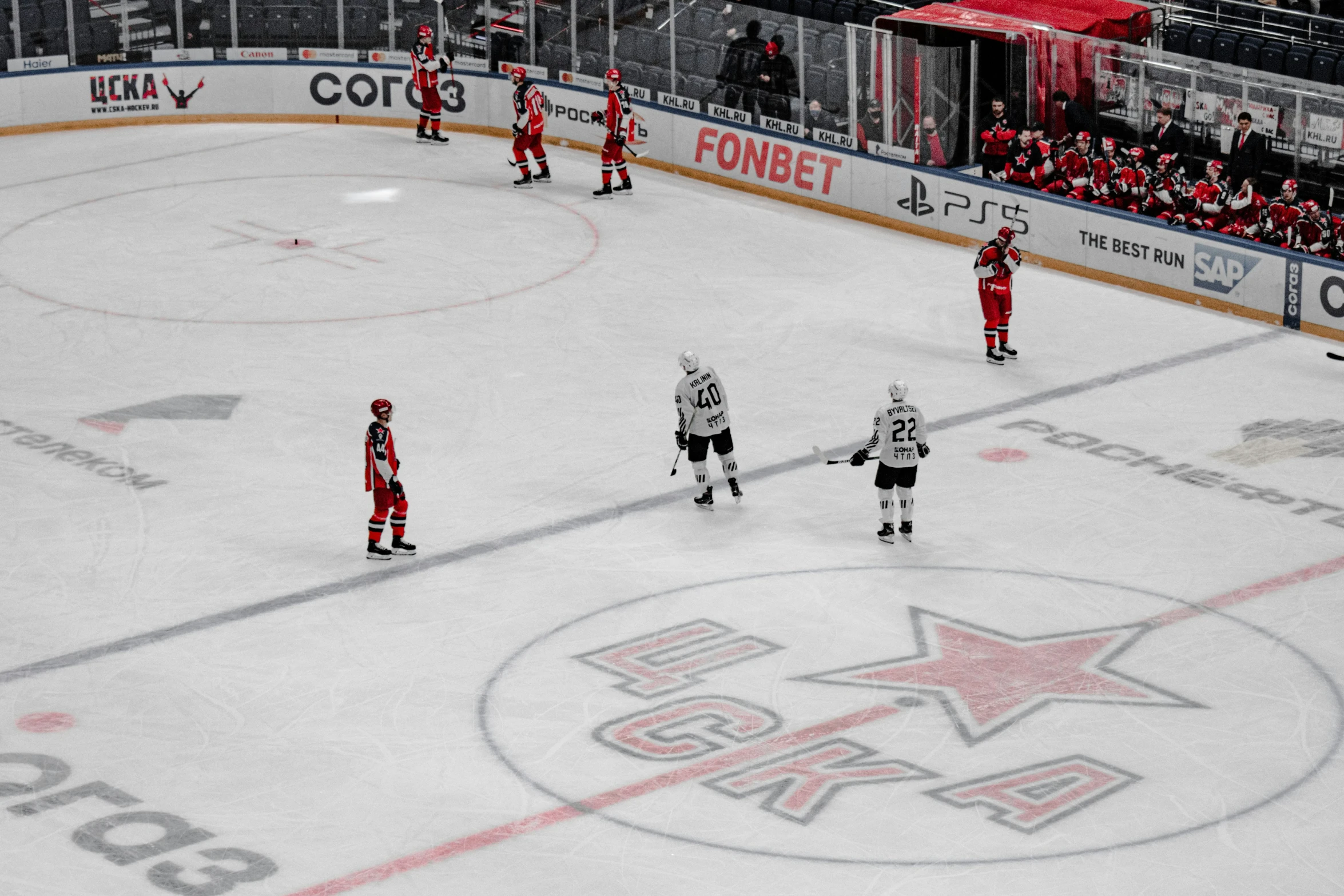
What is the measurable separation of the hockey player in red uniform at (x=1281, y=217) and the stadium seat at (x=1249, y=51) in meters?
4.22

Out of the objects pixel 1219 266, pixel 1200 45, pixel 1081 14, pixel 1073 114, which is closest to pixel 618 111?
pixel 1073 114

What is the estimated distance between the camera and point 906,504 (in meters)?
15.5

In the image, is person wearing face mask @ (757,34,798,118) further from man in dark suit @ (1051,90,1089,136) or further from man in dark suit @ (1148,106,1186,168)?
man in dark suit @ (1148,106,1186,168)

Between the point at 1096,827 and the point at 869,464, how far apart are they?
6345 millimetres

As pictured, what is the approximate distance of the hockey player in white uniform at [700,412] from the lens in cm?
1588

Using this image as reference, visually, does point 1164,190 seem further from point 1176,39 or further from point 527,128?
point 527,128

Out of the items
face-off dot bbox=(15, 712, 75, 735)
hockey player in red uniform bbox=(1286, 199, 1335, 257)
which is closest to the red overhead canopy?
hockey player in red uniform bbox=(1286, 199, 1335, 257)

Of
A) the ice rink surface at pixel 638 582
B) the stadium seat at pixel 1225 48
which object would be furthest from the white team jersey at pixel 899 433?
the stadium seat at pixel 1225 48

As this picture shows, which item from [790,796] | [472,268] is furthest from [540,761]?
[472,268]

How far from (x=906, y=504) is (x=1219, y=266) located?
749 cm

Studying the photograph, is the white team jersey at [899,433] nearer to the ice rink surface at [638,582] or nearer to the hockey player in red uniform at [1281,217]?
the ice rink surface at [638,582]

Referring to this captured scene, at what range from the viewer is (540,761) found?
1226cm

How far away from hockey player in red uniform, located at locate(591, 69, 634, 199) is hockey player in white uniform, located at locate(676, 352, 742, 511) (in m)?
9.64

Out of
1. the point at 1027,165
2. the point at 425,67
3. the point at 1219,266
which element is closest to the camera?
the point at 1219,266
